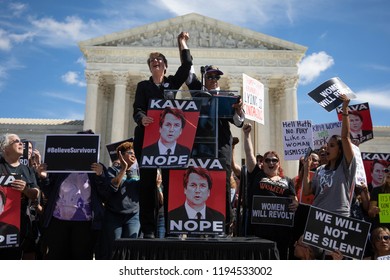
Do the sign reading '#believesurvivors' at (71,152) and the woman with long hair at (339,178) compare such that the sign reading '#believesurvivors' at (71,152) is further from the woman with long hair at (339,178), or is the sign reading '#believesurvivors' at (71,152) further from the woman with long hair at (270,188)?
the woman with long hair at (339,178)

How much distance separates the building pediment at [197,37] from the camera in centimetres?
4244

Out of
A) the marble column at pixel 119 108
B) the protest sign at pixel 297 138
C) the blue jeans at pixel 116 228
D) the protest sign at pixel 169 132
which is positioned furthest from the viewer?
the marble column at pixel 119 108

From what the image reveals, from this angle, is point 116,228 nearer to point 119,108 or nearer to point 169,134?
point 169,134

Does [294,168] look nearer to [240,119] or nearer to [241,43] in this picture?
[241,43]

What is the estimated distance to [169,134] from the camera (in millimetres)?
5016

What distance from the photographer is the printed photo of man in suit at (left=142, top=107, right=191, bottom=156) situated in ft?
16.3

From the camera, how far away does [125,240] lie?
443 centimetres

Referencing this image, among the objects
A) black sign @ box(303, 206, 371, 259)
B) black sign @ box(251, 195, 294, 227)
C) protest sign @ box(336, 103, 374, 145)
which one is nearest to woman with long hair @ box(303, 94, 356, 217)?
black sign @ box(303, 206, 371, 259)

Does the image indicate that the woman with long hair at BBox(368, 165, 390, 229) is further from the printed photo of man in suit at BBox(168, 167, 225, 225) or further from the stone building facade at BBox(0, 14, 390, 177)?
the stone building facade at BBox(0, 14, 390, 177)

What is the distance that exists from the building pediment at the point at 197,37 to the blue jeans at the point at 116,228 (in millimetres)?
36846

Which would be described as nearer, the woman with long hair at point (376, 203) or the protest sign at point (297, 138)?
the woman with long hair at point (376, 203)

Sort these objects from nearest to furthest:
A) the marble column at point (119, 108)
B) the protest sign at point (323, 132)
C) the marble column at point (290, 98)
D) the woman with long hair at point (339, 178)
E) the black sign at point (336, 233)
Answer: the black sign at point (336, 233) < the woman with long hair at point (339, 178) < the protest sign at point (323, 132) < the marble column at point (119, 108) < the marble column at point (290, 98)

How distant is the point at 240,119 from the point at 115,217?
2.85 m

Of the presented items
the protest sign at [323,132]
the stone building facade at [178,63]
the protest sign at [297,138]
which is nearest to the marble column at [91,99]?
the stone building facade at [178,63]
